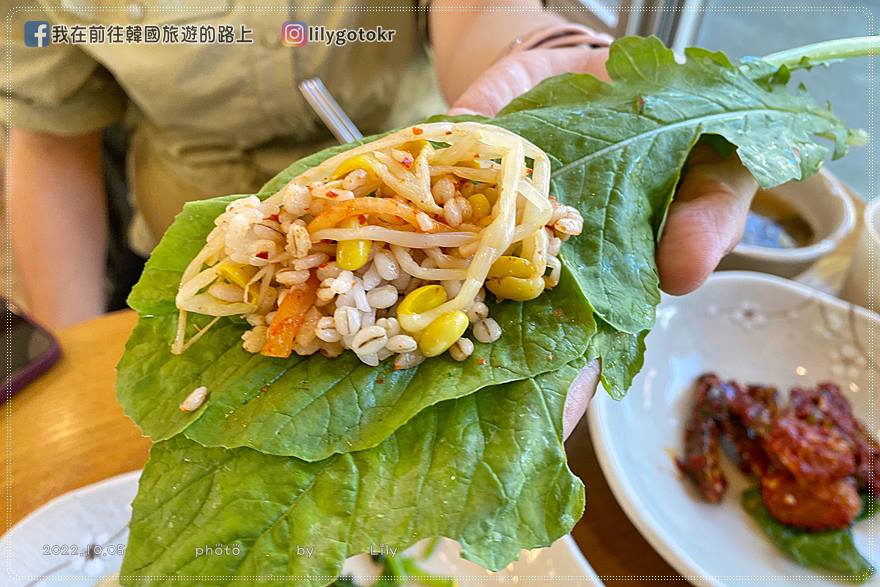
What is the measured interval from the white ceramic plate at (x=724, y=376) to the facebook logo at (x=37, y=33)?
1.55 meters

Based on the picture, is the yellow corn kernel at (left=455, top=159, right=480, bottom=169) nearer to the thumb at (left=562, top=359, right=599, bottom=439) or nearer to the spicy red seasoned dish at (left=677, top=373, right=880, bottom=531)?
the thumb at (left=562, top=359, right=599, bottom=439)

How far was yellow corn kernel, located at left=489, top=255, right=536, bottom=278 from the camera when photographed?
2.47 feet

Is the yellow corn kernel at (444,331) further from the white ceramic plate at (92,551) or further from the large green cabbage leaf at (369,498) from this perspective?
the white ceramic plate at (92,551)

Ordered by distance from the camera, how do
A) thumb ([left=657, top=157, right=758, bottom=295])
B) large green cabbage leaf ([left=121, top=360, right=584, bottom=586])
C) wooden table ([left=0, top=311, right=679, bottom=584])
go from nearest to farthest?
large green cabbage leaf ([left=121, top=360, right=584, bottom=586]) → thumb ([left=657, top=157, right=758, bottom=295]) → wooden table ([left=0, top=311, right=679, bottom=584])

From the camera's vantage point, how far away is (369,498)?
673 millimetres

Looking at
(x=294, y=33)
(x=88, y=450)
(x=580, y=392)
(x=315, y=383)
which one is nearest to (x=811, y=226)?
(x=580, y=392)

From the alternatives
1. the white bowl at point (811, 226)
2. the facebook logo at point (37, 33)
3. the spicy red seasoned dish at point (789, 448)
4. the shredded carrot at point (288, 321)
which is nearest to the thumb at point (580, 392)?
the shredded carrot at point (288, 321)

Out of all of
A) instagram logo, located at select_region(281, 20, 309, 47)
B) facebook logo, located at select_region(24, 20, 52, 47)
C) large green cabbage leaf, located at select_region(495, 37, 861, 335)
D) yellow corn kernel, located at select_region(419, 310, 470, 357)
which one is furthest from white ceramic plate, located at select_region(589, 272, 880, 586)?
facebook logo, located at select_region(24, 20, 52, 47)

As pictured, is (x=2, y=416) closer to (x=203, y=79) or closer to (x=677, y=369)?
(x=203, y=79)

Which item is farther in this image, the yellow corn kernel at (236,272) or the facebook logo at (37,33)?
the facebook logo at (37,33)

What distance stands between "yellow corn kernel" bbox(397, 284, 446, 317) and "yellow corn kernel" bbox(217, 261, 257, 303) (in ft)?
0.60

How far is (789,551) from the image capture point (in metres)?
1.08

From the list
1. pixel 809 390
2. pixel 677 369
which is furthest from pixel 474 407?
pixel 809 390

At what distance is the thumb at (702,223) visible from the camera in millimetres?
928
